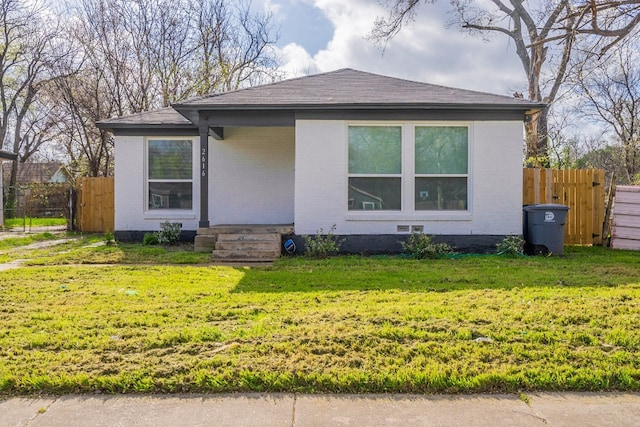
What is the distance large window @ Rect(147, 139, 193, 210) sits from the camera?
38.5 feet

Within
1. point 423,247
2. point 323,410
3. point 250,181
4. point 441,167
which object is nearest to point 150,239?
point 250,181

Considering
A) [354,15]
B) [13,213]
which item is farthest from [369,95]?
[13,213]

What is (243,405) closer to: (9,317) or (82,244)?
(9,317)

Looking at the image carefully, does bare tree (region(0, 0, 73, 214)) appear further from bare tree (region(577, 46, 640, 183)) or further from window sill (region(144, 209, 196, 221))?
bare tree (region(577, 46, 640, 183))

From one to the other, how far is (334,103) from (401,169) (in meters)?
1.94

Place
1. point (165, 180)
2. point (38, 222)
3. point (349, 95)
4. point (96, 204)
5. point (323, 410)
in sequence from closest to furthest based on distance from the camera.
Answer: point (323, 410), point (349, 95), point (165, 180), point (96, 204), point (38, 222)

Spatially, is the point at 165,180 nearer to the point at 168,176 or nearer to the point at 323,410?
the point at 168,176

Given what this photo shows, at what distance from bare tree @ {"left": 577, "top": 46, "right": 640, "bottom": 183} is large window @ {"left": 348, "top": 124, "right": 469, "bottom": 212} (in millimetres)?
13524

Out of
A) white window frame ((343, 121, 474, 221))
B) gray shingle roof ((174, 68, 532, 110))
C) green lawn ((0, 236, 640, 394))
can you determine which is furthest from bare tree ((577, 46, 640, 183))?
green lawn ((0, 236, 640, 394))

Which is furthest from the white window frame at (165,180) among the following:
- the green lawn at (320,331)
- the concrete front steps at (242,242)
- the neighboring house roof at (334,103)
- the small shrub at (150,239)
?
the green lawn at (320,331)

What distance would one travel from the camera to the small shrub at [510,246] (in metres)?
9.45

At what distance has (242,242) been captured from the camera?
9.39 meters

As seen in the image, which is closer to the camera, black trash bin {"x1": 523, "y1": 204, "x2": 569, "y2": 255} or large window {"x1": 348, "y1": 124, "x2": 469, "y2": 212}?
black trash bin {"x1": 523, "y1": 204, "x2": 569, "y2": 255}

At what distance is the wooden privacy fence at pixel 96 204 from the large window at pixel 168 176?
12.9 ft
